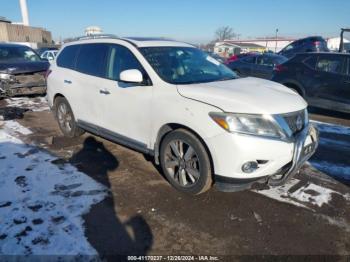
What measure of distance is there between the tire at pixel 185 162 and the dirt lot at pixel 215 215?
16cm

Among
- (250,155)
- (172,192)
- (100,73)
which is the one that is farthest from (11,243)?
(100,73)

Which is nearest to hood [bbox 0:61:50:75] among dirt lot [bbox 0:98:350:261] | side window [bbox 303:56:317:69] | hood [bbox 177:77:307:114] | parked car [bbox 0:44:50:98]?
parked car [bbox 0:44:50:98]

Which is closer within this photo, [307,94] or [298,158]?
[298,158]

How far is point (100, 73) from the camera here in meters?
4.79

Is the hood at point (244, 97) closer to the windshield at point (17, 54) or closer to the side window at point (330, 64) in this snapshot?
the side window at point (330, 64)

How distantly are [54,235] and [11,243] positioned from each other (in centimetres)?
38

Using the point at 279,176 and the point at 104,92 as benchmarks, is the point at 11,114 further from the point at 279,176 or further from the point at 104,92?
the point at 279,176

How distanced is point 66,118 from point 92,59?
151cm

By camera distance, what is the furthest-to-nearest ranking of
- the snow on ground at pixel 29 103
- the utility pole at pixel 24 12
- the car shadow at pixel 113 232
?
the utility pole at pixel 24 12
the snow on ground at pixel 29 103
the car shadow at pixel 113 232

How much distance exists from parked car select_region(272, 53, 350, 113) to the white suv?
417 cm

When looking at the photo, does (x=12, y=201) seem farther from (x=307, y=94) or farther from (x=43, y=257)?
(x=307, y=94)

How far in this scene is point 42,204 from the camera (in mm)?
3574

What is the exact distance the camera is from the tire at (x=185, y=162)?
347cm

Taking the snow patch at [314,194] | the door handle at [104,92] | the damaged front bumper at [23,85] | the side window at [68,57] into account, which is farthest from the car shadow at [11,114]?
the snow patch at [314,194]
